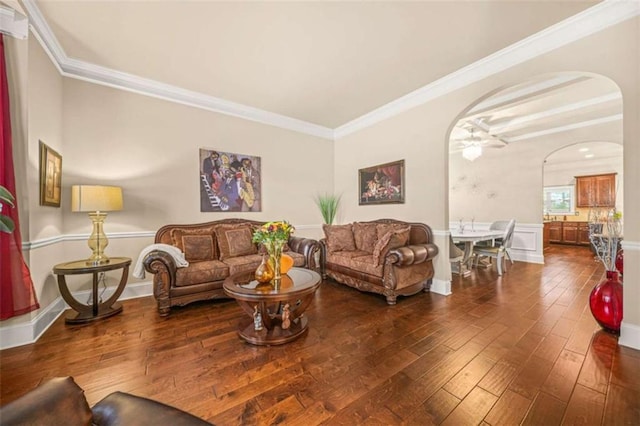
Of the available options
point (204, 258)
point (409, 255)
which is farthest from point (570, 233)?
point (204, 258)

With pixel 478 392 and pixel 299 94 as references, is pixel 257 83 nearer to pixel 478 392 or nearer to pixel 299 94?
pixel 299 94

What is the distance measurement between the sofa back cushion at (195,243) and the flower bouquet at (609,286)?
14.2 ft

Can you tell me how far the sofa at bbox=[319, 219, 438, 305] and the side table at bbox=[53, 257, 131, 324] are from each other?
8.75 feet

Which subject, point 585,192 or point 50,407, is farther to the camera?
point 585,192

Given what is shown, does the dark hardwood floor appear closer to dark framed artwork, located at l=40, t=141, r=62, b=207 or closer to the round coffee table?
the round coffee table

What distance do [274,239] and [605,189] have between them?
1050 cm

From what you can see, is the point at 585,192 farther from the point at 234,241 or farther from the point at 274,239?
the point at 234,241

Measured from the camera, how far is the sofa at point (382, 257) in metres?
3.07

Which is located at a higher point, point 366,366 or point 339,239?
point 339,239

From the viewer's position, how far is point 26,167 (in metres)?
2.20

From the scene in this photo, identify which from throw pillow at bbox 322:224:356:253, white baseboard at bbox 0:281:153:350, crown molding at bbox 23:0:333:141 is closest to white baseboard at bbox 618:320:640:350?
throw pillow at bbox 322:224:356:253

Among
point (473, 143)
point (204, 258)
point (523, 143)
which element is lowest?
point (204, 258)

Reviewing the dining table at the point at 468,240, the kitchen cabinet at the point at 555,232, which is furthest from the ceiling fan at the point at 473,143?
the kitchen cabinet at the point at 555,232

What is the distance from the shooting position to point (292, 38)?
2527 mm
